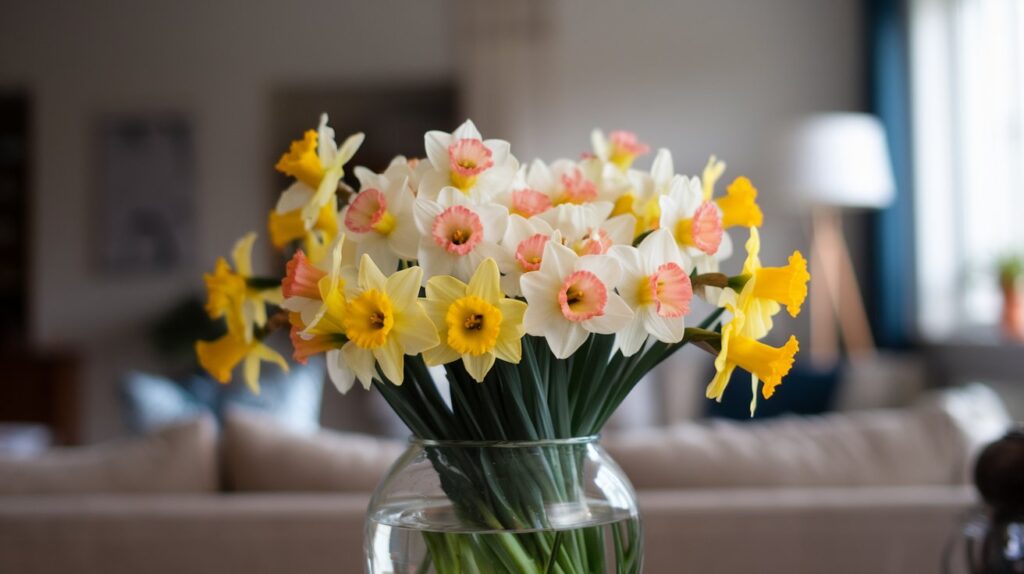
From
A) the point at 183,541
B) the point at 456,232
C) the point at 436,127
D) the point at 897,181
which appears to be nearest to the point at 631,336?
the point at 456,232

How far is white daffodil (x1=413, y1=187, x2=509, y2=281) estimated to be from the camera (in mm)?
658

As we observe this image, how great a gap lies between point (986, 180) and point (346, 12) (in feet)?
11.1

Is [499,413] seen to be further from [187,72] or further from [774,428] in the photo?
[187,72]

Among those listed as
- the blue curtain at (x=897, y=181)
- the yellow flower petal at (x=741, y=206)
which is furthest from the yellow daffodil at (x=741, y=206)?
the blue curtain at (x=897, y=181)

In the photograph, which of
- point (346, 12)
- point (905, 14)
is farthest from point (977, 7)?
point (346, 12)

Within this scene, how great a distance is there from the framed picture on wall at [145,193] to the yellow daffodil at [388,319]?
5.56 meters

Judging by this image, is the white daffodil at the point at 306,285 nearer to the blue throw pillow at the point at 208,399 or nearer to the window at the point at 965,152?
the blue throw pillow at the point at 208,399

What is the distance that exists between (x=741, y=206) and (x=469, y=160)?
0.66ft

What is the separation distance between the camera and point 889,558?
5.16ft

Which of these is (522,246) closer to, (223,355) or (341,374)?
(341,374)

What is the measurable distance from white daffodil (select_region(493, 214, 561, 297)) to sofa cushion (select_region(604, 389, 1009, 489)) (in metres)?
1.03

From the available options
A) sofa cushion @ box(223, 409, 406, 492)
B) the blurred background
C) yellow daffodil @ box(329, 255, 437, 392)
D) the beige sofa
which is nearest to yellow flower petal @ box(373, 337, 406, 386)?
yellow daffodil @ box(329, 255, 437, 392)

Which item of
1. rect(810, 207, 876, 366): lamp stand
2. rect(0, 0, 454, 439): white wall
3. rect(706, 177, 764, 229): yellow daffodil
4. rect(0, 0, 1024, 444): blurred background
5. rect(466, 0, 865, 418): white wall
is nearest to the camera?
rect(706, 177, 764, 229): yellow daffodil

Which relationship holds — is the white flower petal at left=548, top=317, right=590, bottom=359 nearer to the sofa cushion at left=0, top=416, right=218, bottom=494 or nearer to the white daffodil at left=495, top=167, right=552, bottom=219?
the white daffodil at left=495, top=167, right=552, bottom=219
